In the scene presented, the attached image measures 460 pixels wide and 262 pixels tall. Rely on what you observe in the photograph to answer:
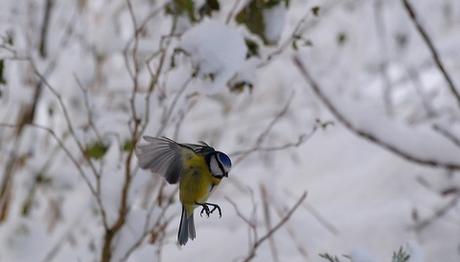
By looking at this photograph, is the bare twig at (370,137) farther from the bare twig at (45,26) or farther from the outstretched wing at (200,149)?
the outstretched wing at (200,149)

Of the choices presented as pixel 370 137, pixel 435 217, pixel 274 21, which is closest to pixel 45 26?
pixel 274 21

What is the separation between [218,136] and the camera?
104 inches

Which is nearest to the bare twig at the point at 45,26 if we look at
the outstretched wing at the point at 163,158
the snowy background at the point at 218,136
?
the snowy background at the point at 218,136

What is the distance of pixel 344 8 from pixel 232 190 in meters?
1.11

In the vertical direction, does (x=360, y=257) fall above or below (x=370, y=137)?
below

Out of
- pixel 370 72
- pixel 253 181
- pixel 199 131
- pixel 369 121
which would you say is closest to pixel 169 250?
pixel 253 181

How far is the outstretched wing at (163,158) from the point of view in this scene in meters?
0.60

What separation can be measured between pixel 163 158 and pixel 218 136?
80.1 inches

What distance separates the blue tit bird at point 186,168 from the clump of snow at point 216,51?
0.33m

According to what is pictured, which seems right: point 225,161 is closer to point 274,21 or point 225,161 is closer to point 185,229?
point 185,229

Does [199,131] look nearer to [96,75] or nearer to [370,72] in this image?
[96,75]

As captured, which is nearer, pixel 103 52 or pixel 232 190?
pixel 103 52

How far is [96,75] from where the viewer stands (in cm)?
221

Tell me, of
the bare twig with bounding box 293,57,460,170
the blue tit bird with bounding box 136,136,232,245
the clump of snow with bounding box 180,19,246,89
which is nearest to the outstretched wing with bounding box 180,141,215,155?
the blue tit bird with bounding box 136,136,232,245
